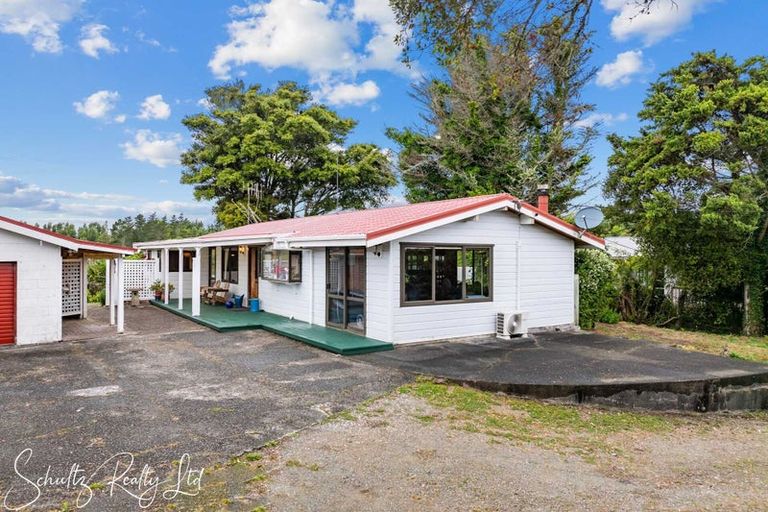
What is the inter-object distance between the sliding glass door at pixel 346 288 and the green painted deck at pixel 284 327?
288mm

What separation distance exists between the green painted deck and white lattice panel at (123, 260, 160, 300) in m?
2.15

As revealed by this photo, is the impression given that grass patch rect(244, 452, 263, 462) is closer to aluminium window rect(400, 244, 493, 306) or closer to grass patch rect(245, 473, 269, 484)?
grass patch rect(245, 473, 269, 484)

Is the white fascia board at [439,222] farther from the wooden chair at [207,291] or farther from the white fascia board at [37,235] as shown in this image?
the wooden chair at [207,291]

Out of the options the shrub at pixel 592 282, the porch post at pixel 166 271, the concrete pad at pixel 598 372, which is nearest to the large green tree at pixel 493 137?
the shrub at pixel 592 282

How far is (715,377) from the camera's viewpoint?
22.3 feet

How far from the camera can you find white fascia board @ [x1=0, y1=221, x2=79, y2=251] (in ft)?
28.6

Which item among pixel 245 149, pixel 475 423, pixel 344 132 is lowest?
pixel 475 423

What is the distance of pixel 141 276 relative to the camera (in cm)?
1703

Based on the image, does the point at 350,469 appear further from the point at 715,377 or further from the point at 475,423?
the point at 715,377

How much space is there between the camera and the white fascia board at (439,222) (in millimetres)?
8141

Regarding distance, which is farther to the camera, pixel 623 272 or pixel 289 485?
pixel 623 272

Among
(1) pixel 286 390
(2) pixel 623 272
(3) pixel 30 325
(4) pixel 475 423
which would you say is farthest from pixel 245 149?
(4) pixel 475 423

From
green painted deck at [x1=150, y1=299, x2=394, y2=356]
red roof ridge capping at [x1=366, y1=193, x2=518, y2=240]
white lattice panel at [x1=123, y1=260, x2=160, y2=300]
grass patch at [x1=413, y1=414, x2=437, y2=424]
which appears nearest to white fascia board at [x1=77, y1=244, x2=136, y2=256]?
green painted deck at [x1=150, y1=299, x2=394, y2=356]

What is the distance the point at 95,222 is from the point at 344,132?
23834mm
